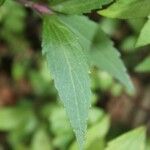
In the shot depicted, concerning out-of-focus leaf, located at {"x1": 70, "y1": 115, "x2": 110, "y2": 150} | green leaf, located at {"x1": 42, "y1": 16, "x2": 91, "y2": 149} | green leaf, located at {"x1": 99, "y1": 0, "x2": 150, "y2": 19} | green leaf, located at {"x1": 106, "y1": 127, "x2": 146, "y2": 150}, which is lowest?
out-of-focus leaf, located at {"x1": 70, "y1": 115, "x2": 110, "y2": 150}

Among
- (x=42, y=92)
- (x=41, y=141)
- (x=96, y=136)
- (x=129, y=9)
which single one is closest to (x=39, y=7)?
(x=129, y=9)

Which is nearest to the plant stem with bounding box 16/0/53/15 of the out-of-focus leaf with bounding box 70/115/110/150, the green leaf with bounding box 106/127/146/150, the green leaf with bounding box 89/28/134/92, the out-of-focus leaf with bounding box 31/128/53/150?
the green leaf with bounding box 89/28/134/92

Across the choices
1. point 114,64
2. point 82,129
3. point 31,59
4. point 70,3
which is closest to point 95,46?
point 114,64

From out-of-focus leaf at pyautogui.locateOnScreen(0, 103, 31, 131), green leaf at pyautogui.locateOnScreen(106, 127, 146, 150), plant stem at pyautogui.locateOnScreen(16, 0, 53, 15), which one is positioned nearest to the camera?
plant stem at pyautogui.locateOnScreen(16, 0, 53, 15)

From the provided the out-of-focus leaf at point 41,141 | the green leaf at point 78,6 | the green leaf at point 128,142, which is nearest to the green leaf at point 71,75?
the green leaf at point 78,6

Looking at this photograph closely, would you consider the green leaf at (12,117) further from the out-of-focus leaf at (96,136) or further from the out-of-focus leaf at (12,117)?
the out-of-focus leaf at (96,136)

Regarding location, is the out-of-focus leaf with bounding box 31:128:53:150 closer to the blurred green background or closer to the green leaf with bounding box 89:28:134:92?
the blurred green background
